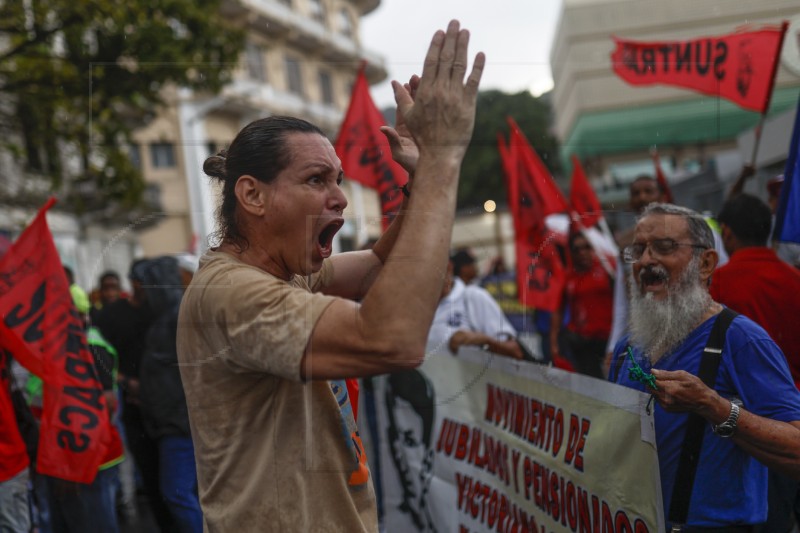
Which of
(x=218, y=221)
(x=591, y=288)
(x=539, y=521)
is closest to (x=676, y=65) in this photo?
(x=591, y=288)

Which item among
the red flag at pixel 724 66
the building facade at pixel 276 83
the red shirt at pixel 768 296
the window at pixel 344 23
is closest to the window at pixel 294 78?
the building facade at pixel 276 83

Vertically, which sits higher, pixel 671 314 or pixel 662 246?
pixel 662 246

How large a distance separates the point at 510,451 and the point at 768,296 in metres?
1.24

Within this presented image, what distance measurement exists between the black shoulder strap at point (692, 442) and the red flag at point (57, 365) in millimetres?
2932

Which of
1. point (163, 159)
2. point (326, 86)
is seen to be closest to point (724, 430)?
point (163, 159)

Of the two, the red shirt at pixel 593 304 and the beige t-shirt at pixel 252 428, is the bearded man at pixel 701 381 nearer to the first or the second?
the beige t-shirt at pixel 252 428

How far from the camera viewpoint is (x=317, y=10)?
3228 centimetres

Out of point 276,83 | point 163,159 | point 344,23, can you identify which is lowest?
point 163,159

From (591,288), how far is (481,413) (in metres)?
2.82

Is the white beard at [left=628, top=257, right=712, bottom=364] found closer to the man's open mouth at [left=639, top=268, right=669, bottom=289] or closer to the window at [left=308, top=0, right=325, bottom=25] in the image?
the man's open mouth at [left=639, top=268, right=669, bottom=289]

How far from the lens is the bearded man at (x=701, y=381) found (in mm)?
2404

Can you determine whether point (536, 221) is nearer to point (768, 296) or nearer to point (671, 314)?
point (768, 296)

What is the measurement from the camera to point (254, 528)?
1747mm

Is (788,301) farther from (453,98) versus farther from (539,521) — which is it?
(453,98)
